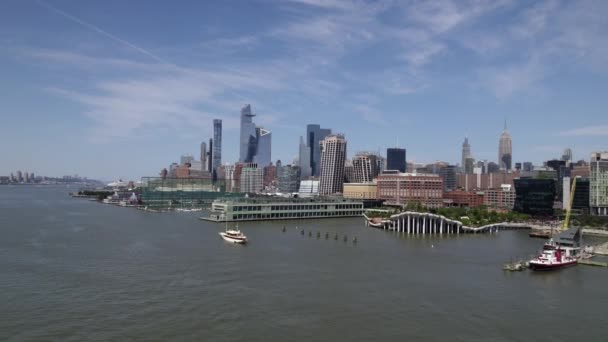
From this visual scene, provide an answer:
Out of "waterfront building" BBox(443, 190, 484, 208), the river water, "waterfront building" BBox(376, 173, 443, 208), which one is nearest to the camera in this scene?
the river water

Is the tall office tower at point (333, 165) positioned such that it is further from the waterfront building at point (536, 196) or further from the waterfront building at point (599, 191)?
the waterfront building at point (599, 191)

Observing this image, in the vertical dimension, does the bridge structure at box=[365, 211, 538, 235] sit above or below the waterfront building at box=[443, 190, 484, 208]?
below

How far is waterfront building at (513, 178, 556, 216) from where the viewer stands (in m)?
94.9

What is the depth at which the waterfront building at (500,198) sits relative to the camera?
12638 cm

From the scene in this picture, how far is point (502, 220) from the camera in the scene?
76812 mm

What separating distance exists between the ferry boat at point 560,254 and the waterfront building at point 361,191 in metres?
101

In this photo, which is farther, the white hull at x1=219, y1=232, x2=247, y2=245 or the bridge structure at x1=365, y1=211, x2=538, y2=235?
the bridge structure at x1=365, y1=211, x2=538, y2=235

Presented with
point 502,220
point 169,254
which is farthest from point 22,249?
point 502,220

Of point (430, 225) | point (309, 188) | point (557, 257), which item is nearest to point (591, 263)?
point (557, 257)

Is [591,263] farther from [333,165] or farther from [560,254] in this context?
[333,165]

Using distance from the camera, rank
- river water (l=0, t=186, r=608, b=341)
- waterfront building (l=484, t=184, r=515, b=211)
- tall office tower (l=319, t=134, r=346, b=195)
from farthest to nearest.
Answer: tall office tower (l=319, t=134, r=346, b=195), waterfront building (l=484, t=184, r=515, b=211), river water (l=0, t=186, r=608, b=341)

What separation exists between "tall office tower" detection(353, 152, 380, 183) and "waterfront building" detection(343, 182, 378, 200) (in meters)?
20.2

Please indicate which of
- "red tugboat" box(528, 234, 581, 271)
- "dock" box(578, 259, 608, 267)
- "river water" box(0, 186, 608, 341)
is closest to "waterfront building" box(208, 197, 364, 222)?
"river water" box(0, 186, 608, 341)

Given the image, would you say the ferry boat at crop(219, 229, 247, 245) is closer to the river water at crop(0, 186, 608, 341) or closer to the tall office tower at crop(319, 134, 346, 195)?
the river water at crop(0, 186, 608, 341)
